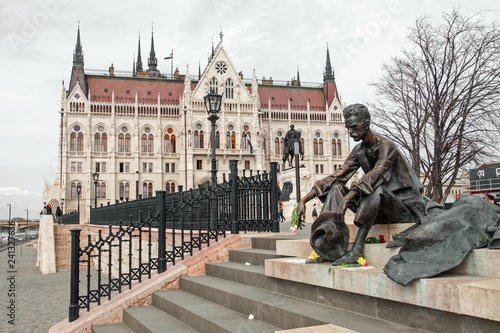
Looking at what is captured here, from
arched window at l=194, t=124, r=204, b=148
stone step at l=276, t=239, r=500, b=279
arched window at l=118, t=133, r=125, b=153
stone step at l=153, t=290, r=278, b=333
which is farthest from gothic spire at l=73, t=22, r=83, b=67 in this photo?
stone step at l=276, t=239, r=500, b=279

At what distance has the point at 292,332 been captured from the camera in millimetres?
3127

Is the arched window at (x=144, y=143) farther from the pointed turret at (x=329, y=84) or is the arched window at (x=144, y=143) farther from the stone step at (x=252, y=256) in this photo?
the stone step at (x=252, y=256)

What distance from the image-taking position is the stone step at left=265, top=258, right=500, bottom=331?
272 cm

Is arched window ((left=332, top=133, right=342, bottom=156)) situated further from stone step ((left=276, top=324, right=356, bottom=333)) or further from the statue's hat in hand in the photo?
stone step ((left=276, top=324, right=356, bottom=333))

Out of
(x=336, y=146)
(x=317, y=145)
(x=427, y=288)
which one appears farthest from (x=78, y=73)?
(x=427, y=288)

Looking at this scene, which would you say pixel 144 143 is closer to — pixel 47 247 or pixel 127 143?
pixel 127 143

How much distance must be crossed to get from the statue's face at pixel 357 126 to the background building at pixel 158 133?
52017 mm

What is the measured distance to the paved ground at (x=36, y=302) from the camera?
9.66 meters

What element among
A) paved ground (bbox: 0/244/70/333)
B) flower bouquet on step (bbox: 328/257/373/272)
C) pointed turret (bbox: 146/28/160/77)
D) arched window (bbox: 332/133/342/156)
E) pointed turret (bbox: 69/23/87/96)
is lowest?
paved ground (bbox: 0/244/70/333)

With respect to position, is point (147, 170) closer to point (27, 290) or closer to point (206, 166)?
point (206, 166)

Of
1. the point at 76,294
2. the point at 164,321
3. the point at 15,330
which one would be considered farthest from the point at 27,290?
the point at 164,321

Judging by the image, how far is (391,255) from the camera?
3.94 meters

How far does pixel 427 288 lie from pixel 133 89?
2510 inches

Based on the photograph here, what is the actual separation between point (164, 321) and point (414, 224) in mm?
3141
